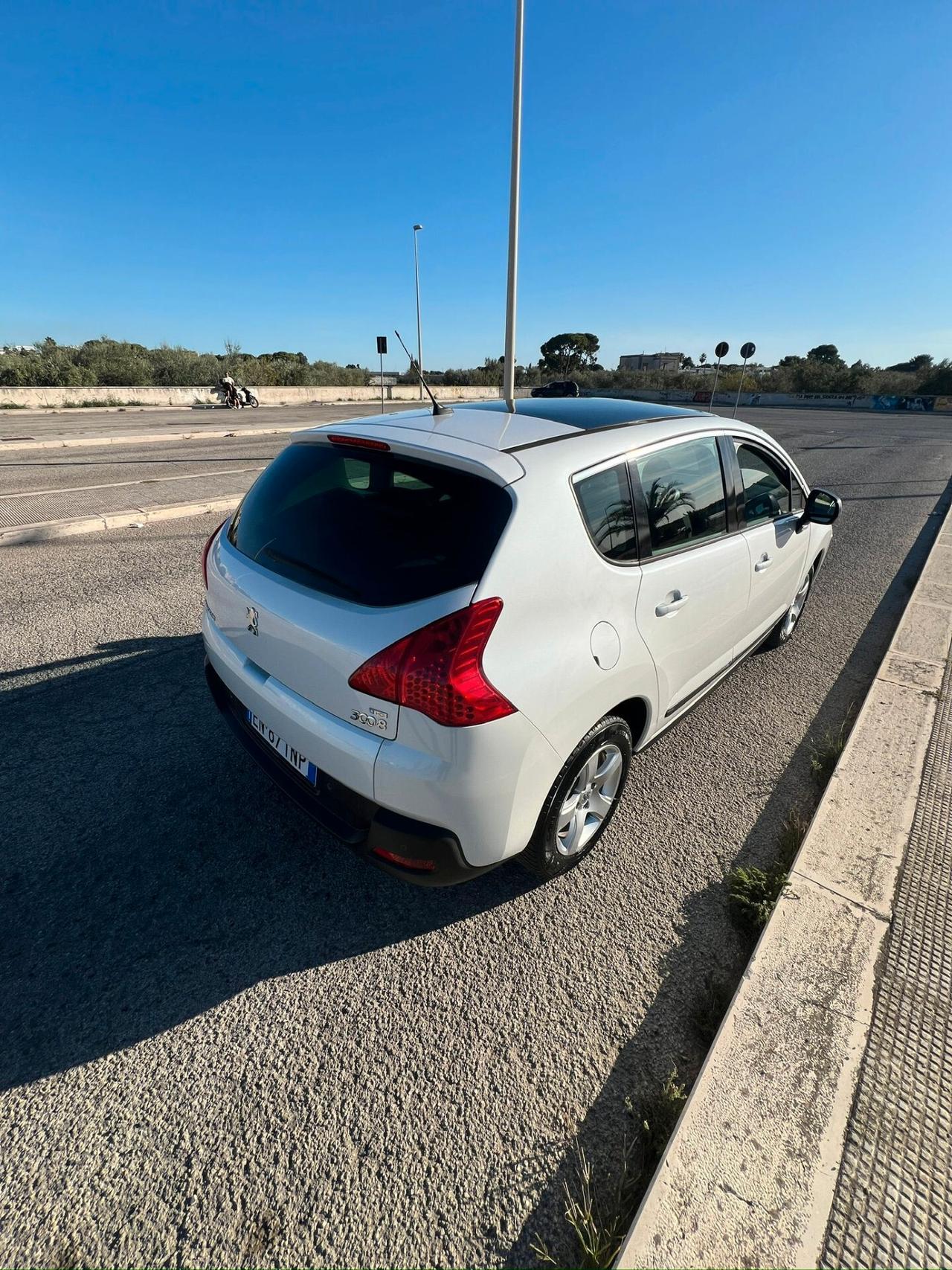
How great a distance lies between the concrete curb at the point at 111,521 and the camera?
6324 millimetres

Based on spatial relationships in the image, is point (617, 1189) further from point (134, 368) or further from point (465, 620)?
point (134, 368)

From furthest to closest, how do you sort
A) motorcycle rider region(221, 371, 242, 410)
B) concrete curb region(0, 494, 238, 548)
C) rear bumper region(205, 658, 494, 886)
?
motorcycle rider region(221, 371, 242, 410)
concrete curb region(0, 494, 238, 548)
rear bumper region(205, 658, 494, 886)

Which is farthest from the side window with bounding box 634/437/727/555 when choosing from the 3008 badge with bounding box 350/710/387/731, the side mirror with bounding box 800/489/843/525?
the 3008 badge with bounding box 350/710/387/731

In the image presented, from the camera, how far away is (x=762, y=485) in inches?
142

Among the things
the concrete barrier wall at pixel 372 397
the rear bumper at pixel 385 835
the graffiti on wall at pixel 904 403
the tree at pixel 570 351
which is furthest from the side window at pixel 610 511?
the tree at pixel 570 351

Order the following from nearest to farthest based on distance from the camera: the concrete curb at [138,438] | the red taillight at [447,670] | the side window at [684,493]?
1. the red taillight at [447,670]
2. the side window at [684,493]
3. the concrete curb at [138,438]

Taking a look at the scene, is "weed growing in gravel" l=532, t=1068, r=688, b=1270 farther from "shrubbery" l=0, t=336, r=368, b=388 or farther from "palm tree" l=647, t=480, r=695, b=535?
"shrubbery" l=0, t=336, r=368, b=388

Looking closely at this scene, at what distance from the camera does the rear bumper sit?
1.86 metres

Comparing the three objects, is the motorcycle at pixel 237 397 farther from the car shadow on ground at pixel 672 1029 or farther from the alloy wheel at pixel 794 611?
the car shadow on ground at pixel 672 1029

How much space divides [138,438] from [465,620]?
54.0ft

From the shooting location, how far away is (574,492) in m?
2.12

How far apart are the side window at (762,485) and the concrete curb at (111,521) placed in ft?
21.8

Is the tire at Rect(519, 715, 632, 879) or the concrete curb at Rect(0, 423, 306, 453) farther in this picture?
the concrete curb at Rect(0, 423, 306, 453)

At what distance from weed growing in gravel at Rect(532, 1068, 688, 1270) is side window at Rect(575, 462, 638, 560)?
169cm
